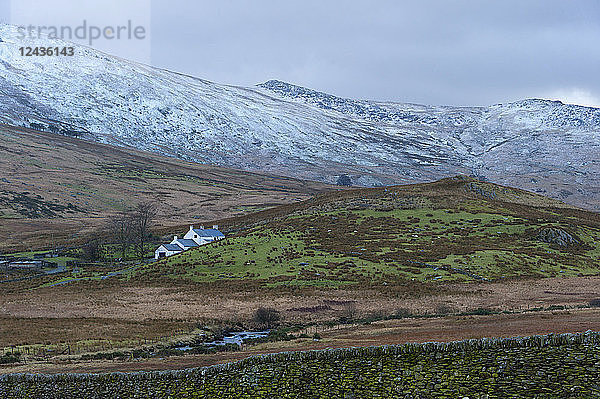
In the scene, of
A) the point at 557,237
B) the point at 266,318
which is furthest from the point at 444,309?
the point at 557,237

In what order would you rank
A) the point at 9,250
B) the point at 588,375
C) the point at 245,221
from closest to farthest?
the point at 588,375 → the point at 9,250 → the point at 245,221

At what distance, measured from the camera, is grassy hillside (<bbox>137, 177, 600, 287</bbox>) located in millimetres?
78688

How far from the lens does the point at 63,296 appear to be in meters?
72.7

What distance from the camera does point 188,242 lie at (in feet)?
377

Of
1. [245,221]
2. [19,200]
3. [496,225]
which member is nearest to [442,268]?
[496,225]

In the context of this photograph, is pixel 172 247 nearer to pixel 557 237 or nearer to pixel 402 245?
pixel 402 245

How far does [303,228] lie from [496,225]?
35.8 metres

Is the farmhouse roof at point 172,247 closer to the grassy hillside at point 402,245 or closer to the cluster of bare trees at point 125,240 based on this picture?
the cluster of bare trees at point 125,240

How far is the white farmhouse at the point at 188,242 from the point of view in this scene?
108500 mm

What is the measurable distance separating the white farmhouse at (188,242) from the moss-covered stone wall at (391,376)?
84141mm

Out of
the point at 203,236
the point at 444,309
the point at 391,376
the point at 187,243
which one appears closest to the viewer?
the point at 391,376

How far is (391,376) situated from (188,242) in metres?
99.2

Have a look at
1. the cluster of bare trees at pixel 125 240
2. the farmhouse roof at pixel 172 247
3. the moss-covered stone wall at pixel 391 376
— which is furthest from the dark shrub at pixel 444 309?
the cluster of bare trees at pixel 125 240

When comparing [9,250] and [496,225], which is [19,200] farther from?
[496,225]
